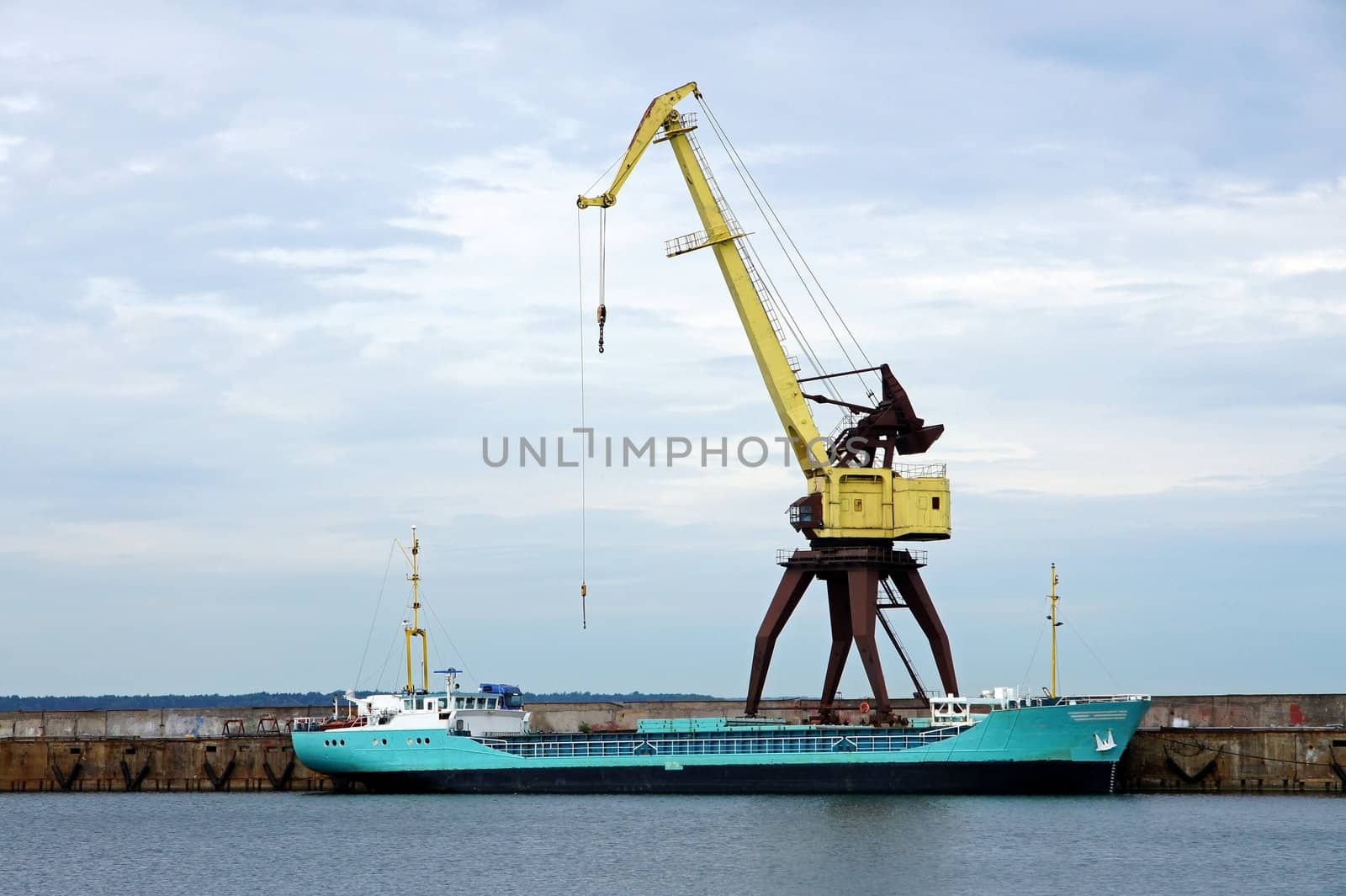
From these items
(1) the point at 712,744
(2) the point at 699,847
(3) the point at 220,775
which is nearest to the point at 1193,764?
(1) the point at 712,744

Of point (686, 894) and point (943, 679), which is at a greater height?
point (943, 679)

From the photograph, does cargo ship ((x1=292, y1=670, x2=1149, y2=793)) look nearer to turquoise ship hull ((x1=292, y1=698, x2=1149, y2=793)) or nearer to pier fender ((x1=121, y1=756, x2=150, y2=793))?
turquoise ship hull ((x1=292, y1=698, x2=1149, y2=793))

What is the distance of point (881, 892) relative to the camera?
138ft

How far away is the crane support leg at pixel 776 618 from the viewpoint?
209 ft

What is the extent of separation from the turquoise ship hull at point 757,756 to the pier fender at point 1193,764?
3.46 meters

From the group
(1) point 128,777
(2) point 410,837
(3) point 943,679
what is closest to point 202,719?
(1) point 128,777

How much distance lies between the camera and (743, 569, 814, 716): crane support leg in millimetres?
63844

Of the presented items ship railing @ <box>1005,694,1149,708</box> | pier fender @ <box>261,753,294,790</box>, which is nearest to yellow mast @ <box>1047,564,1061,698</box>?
ship railing @ <box>1005,694,1149,708</box>

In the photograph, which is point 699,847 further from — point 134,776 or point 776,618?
point 134,776

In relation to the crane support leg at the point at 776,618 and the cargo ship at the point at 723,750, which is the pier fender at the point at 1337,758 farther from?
the crane support leg at the point at 776,618

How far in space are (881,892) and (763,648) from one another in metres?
22.3

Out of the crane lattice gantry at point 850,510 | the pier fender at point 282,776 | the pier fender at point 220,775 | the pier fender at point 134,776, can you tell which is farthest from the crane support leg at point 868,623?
the pier fender at point 134,776

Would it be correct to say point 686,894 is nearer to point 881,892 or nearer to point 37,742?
point 881,892

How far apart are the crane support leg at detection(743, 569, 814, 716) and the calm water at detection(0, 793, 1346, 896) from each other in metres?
5.03
